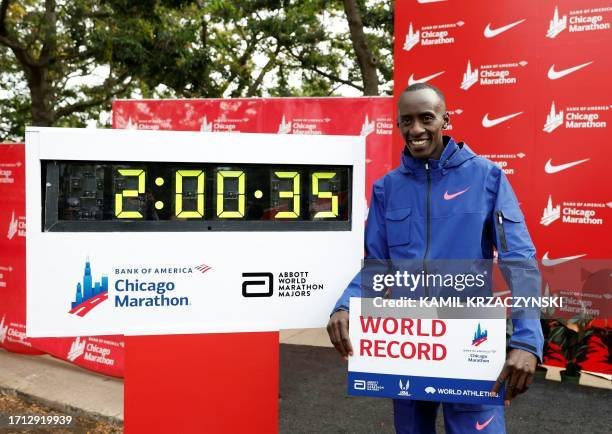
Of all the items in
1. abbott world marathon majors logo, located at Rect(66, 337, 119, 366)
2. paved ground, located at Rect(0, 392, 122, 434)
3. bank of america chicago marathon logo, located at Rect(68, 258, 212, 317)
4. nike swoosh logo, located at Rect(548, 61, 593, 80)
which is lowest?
paved ground, located at Rect(0, 392, 122, 434)

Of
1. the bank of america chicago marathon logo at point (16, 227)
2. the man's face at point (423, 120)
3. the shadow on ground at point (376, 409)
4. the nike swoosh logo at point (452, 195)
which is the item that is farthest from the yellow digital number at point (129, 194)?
the bank of america chicago marathon logo at point (16, 227)

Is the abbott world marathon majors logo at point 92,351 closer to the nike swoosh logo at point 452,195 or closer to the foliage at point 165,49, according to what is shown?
the nike swoosh logo at point 452,195

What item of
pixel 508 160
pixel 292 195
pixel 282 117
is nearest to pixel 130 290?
pixel 292 195

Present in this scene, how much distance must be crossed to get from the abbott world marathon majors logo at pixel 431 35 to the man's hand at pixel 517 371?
405 cm

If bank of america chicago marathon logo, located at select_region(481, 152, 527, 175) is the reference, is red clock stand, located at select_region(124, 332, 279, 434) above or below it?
below

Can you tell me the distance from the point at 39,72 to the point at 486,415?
13.2 meters

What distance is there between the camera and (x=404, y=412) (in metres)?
2.35

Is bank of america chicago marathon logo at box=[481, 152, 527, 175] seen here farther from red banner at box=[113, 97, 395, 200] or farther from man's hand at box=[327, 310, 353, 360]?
man's hand at box=[327, 310, 353, 360]

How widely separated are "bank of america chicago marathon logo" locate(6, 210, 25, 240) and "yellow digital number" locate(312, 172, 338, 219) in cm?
371

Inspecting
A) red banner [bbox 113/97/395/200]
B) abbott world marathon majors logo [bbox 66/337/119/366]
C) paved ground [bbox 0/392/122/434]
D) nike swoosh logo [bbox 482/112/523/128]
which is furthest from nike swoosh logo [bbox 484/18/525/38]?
paved ground [bbox 0/392/122/434]

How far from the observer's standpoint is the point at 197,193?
2.36m

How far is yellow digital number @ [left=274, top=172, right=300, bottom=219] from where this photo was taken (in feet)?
7.92

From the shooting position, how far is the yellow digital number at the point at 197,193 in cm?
233

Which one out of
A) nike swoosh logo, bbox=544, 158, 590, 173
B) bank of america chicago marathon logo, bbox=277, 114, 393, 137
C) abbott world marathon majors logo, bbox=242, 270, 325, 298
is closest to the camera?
abbott world marathon majors logo, bbox=242, 270, 325, 298
